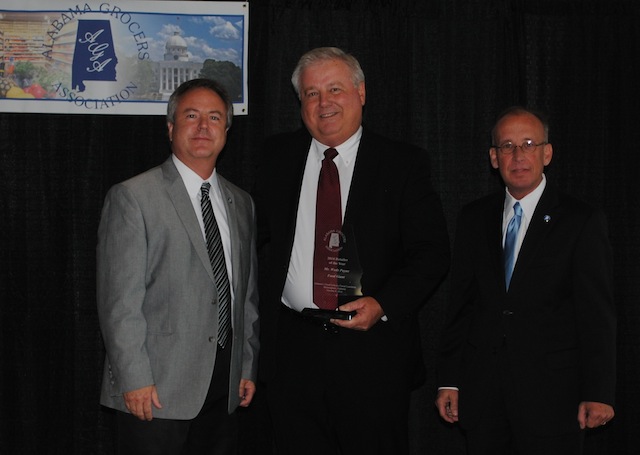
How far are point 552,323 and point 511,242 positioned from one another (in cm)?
31

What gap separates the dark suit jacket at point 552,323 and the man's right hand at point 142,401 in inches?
42.3

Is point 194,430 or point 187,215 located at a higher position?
point 187,215

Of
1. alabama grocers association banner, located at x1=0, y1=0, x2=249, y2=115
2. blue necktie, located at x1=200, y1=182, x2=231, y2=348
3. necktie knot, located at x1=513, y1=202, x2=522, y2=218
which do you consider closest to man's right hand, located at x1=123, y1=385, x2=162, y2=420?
blue necktie, located at x1=200, y1=182, x2=231, y2=348

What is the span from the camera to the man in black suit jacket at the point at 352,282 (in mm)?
2426

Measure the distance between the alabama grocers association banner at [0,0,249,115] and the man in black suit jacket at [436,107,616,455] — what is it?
4.71 feet

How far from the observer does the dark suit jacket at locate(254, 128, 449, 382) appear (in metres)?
2.44

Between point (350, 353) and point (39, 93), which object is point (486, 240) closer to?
point (350, 353)

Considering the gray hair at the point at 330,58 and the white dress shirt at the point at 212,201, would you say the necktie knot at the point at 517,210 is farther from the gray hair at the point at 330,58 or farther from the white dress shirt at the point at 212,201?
the white dress shirt at the point at 212,201

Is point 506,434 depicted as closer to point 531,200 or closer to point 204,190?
point 531,200

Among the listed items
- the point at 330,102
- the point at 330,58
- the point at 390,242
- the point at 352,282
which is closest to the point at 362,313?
the point at 352,282

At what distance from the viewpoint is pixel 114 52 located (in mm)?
3268

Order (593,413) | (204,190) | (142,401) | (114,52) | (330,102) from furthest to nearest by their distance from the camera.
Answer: (114,52) → (330,102) → (204,190) → (593,413) → (142,401)

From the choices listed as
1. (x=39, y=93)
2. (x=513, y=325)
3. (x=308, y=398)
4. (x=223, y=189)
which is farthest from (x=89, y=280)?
(x=513, y=325)

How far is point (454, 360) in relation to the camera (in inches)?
102
